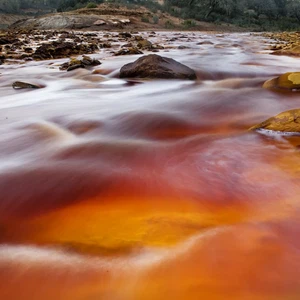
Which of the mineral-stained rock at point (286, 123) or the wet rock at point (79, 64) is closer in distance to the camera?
the mineral-stained rock at point (286, 123)

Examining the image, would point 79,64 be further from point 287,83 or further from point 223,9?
point 223,9

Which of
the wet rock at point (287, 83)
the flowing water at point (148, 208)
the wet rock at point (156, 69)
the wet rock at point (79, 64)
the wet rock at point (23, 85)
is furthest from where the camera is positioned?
the wet rock at point (79, 64)

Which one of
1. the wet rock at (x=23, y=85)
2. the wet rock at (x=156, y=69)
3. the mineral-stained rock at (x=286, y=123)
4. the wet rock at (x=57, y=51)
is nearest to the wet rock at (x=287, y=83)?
the wet rock at (x=156, y=69)

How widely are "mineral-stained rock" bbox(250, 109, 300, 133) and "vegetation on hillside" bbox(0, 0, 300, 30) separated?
36170 mm

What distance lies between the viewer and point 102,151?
1974 mm

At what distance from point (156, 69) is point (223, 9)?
45110 mm

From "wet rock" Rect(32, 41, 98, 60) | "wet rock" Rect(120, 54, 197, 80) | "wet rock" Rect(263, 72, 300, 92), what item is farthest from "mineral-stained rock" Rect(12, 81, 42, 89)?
"wet rock" Rect(32, 41, 98, 60)

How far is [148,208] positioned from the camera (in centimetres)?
130

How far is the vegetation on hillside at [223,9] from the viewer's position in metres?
40.9

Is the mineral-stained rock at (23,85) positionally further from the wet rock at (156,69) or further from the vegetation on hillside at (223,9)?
the vegetation on hillside at (223,9)

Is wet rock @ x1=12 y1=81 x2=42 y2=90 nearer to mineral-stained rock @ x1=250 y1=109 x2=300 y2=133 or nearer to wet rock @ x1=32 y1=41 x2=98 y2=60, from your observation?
mineral-stained rock @ x1=250 y1=109 x2=300 y2=133

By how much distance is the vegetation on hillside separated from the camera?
40.9 metres

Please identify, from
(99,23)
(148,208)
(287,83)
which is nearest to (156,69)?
(287,83)

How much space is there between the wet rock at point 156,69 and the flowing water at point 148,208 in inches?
83.5
